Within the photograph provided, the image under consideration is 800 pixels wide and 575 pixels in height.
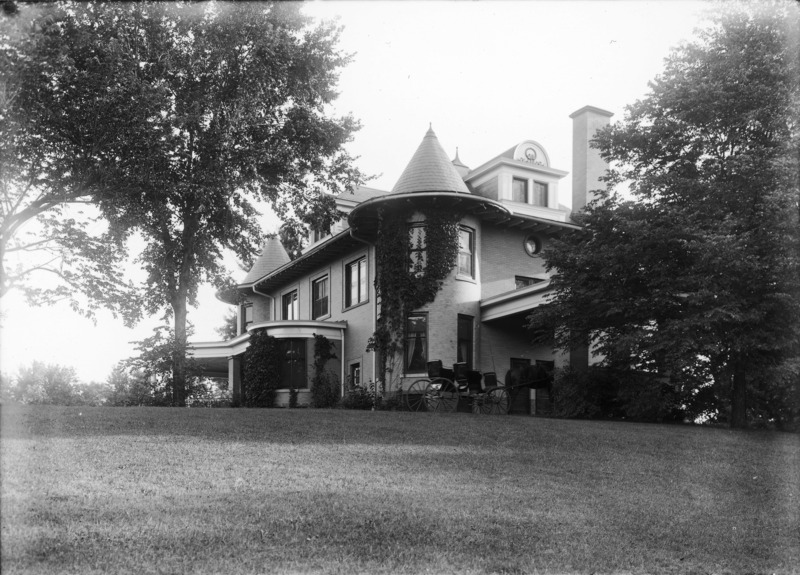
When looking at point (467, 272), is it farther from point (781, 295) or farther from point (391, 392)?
point (781, 295)

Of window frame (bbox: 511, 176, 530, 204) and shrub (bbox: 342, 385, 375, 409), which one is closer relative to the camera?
shrub (bbox: 342, 385, 375, 409)

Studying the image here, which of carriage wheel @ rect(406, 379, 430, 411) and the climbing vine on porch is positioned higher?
the climbing vine on porch

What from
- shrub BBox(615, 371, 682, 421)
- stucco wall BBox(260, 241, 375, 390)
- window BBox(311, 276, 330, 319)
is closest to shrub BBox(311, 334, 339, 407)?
stucco wall BBox(260, 241, 375, 390)

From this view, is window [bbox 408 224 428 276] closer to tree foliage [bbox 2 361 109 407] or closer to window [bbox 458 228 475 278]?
window [bbox 458 228 475 278]

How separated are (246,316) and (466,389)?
2074 centimetres

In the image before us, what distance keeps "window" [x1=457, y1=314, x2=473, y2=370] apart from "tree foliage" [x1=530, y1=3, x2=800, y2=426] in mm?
4179

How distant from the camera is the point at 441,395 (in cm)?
2219

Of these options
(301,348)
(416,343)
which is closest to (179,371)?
(301,348)

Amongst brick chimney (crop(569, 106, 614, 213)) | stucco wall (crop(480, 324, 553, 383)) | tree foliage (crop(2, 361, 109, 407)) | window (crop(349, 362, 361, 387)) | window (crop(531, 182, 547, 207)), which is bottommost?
tree foliage (crop(2, 361, 109, 407))

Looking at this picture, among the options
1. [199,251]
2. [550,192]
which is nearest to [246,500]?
[199,251]

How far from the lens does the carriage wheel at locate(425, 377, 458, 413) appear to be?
2234 centimetres

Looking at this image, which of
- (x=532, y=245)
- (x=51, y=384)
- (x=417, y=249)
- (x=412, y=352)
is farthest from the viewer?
(x=51, y=384)

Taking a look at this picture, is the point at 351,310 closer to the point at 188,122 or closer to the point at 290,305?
the point at 290,305

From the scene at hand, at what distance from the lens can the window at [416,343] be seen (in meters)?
24.4
